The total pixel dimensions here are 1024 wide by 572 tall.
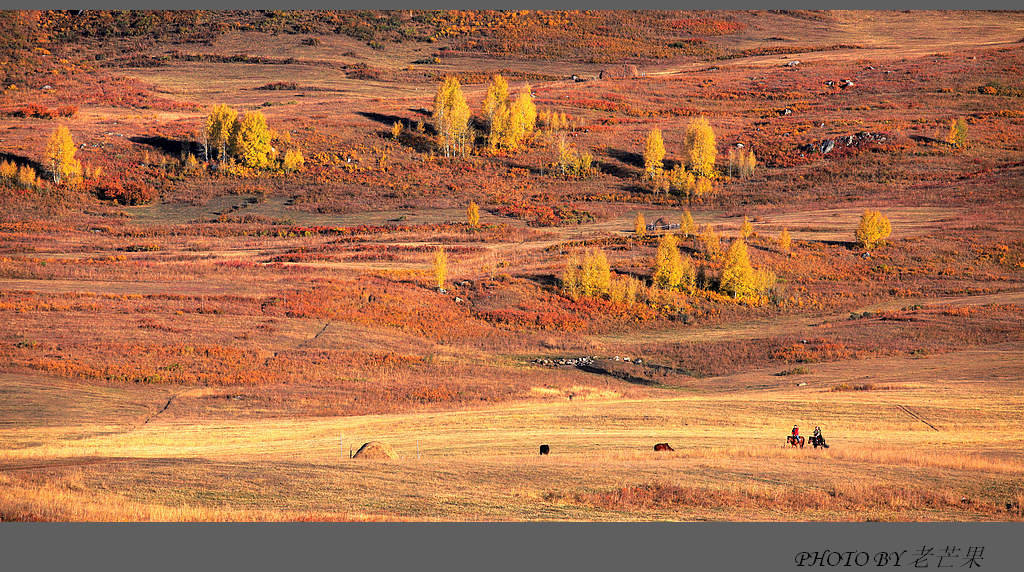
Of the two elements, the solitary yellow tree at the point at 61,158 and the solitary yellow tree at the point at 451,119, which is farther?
the solitary yellow tree at the point at 451,119

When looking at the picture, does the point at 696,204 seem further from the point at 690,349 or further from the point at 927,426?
the point at 927,426

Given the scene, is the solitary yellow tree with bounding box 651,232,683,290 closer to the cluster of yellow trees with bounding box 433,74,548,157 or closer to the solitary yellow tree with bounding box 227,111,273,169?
the cluster of yellow trees with bounding box 433,74,548,157

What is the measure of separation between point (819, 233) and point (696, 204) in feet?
66.9

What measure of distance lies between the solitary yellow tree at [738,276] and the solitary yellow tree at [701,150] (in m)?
48.7

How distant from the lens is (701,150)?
13200 cm

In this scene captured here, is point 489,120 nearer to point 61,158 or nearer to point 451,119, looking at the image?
point 451,119

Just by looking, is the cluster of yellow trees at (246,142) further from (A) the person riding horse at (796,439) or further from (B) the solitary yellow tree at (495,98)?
(A) the person riding horse at (796,439)

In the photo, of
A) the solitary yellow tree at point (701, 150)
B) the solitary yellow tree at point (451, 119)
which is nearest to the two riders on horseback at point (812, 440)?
the solitary yellow tree at point (701, 150)

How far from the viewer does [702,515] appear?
30969 millimetres

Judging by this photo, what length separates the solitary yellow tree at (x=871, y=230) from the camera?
9631 centimetres

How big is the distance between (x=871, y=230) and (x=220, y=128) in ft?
264

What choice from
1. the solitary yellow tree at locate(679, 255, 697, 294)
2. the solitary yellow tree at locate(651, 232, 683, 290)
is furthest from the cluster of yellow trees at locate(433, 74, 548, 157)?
the solitary yellow tree at locate(679, 255, 697, 294)

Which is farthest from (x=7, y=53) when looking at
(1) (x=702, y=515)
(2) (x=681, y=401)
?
(1) (x=702, y=515)

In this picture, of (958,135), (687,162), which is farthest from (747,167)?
(958,135)
